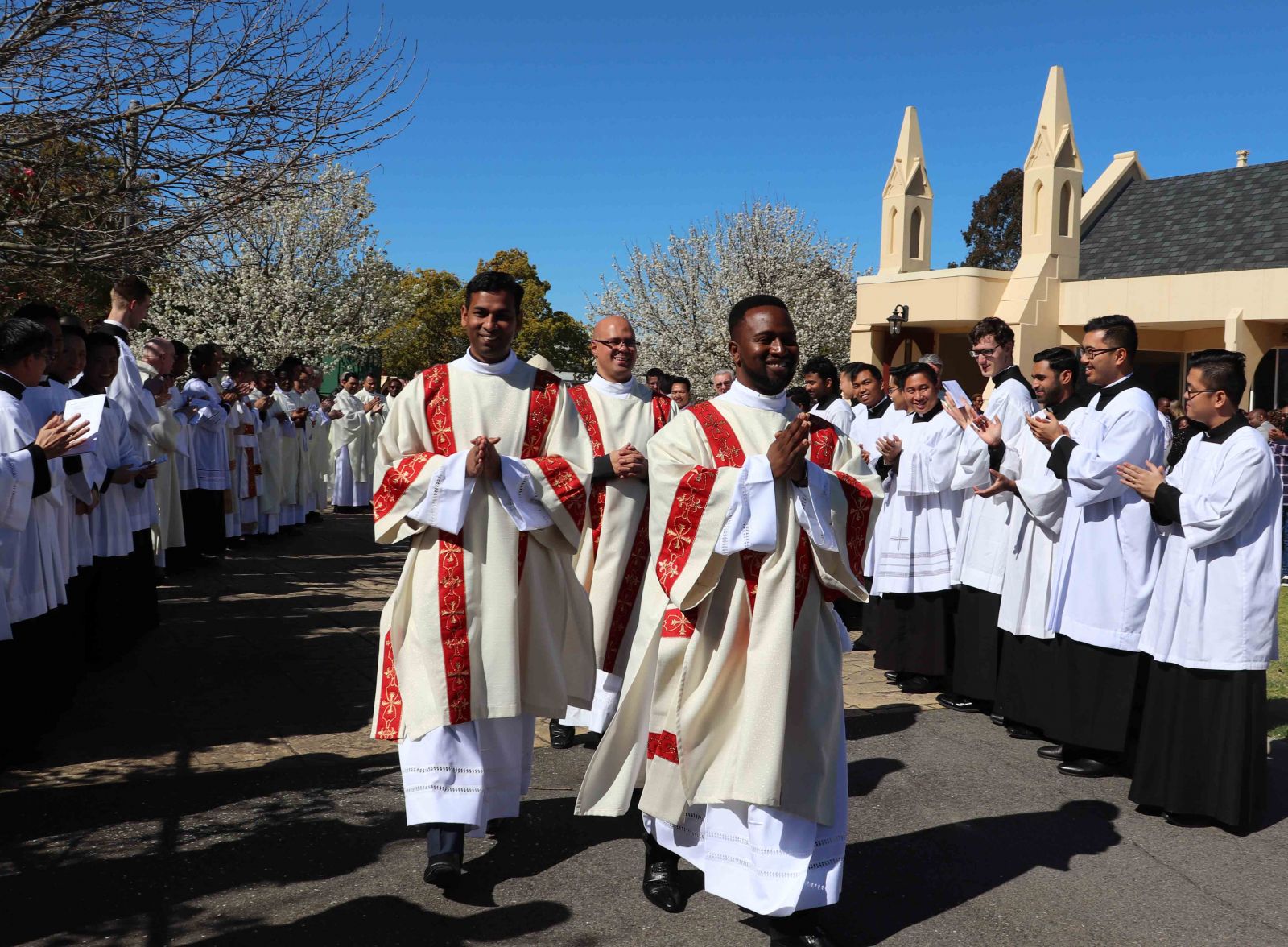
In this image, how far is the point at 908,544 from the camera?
771 cm

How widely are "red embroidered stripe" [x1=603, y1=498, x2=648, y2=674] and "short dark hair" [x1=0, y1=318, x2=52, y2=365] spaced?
301cm

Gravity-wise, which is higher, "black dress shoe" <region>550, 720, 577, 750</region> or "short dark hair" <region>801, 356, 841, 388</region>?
"short dark hair" <region>801, 356, 841, 388</region>

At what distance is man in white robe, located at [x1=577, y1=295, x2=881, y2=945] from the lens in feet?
12.5

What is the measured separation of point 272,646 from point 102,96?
3757 millimetres

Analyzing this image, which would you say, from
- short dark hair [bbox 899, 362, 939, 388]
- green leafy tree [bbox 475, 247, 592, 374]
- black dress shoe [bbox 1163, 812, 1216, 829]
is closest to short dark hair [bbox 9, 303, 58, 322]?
short dark hair [bbox 899, 362, 939, 388]

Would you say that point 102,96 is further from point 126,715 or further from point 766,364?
point 766,364

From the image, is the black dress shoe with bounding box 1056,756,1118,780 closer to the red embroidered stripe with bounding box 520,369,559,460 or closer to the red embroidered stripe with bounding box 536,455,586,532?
the red embroidered stripe with bounding box 536,455,586,532

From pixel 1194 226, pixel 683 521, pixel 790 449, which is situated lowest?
pixel 683 521

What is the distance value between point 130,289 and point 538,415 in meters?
4.50

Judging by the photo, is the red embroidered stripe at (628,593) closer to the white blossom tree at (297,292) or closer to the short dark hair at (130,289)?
the short dark hair at (130,289)

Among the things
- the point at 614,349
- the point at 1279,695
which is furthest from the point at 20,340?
the point at 1279,695

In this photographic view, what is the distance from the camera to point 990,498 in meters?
7.13

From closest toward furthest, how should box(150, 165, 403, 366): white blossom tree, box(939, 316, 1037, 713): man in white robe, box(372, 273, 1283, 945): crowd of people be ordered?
box(372, 273, 1283, 945): crowd of people → box(939, 316, 1037, 713): man in white robe → box(150, 165, 403, 366): white blossom tree

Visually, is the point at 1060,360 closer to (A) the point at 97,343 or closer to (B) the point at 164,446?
(A) the point at 97,343
